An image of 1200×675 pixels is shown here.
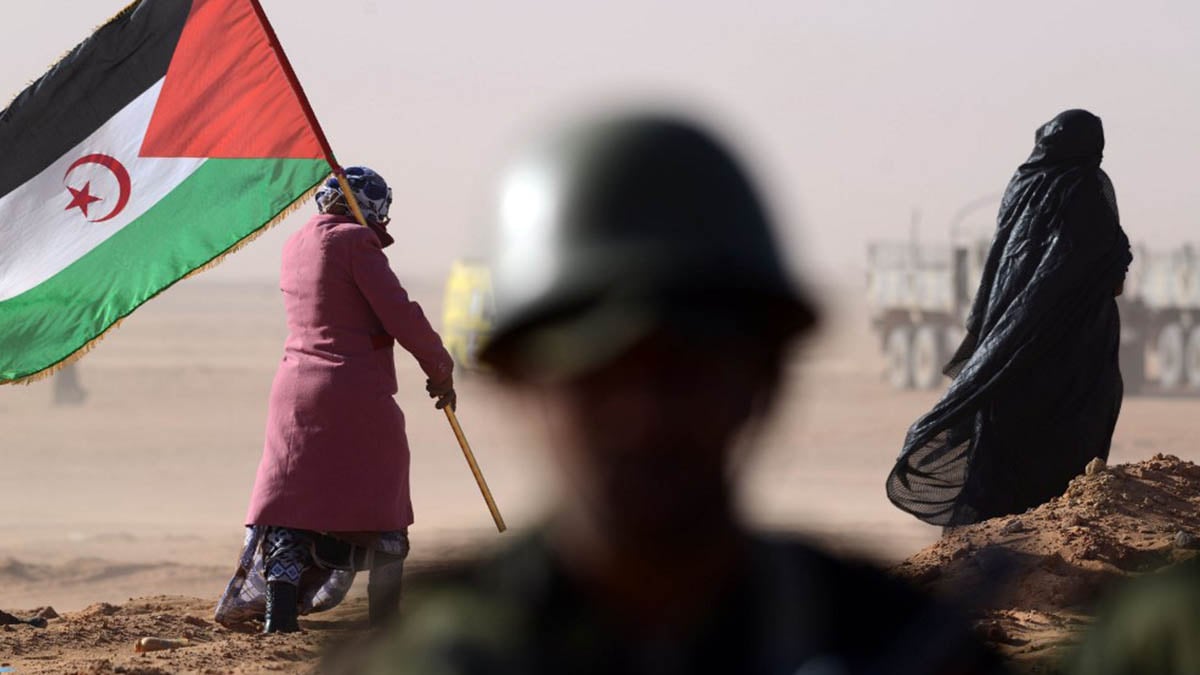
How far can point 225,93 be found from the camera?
6.96 meters

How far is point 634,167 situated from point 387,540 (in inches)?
208

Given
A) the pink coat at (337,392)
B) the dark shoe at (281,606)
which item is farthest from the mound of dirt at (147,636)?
the pink coat at (337,392)

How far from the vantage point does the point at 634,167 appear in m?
0.89

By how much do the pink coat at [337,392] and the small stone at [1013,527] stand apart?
220cm

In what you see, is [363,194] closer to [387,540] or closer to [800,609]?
[387,540]

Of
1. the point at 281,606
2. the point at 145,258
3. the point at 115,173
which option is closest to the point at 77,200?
the point at 115,173

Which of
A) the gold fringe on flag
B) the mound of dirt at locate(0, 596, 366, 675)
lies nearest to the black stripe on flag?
the gold fringe on flag

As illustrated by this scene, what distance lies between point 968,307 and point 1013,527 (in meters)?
20.0

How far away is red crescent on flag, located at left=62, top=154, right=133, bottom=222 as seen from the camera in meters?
6.78

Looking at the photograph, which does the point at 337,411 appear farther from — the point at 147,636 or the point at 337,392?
the point at 147,636

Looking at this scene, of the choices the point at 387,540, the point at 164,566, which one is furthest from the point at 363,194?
the point at 164,566

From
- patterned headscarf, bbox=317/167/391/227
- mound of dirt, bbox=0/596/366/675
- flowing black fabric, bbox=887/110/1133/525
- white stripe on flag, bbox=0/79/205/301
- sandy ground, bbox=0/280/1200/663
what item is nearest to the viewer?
sandy ground, bbox=0/280/1200/663

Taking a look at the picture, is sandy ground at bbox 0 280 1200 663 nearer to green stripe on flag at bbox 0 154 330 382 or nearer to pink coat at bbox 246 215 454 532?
pink coat at bbox 246 215 454 532

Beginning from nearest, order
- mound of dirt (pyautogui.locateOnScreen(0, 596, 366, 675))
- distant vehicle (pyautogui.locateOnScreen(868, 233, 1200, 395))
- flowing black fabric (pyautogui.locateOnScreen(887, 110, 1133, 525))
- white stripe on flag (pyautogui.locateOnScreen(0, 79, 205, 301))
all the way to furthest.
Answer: mound of dirt (pyautogui.locateOnScreen(0, 596, 366, 675))
white stripe on flag (pyautogui.locateOnScreen(0, 79, 205, 301))
flowing black fabric (pyautogui.locateOnScreen(887, 110, 1133, 525))
distant vehicle (pyautogui.locateOnScreen(868, 233, 1200, 395))
